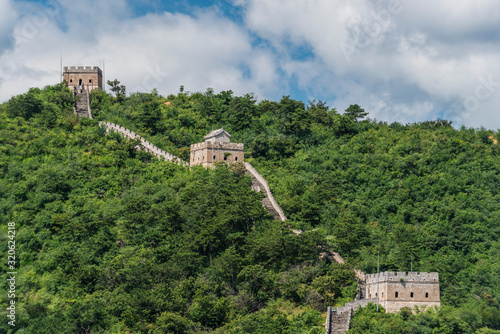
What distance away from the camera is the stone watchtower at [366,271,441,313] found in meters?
43.3

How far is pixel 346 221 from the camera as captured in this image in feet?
173

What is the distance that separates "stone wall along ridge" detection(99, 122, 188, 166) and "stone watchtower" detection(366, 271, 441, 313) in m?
26.7

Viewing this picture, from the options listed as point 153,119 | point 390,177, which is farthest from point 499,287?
point 153,119

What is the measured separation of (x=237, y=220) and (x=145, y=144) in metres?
18.7

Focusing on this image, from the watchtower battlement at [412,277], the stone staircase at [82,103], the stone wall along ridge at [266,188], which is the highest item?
the stone staircase at [82,103]

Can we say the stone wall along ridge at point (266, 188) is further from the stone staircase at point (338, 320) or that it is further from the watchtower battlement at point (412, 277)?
the stone staircase at point (338, 320)

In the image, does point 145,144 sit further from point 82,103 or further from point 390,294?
point 390,294

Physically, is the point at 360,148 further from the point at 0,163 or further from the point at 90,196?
the point at 0,163

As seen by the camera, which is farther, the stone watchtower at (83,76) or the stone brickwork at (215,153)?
the stone watchtower at (83,76)

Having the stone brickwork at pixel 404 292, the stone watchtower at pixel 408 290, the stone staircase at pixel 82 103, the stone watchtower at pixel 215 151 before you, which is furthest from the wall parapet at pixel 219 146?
the stone watchtower at pixel 408 290

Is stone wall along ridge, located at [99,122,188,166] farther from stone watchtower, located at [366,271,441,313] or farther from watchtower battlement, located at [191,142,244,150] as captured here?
stone watchtower, located at [366,271,441,313]

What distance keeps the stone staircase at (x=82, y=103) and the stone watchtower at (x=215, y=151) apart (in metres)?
15.2

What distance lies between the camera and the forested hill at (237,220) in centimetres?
4400

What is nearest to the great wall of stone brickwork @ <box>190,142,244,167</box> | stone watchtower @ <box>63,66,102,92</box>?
stone brickwork @ <box>190,142,244,167</box>
